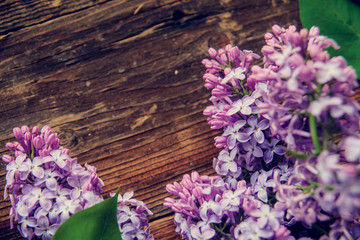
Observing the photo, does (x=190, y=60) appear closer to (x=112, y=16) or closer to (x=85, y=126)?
(x=112, y=16)

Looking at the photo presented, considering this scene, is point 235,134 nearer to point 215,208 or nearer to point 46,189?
point 215,208

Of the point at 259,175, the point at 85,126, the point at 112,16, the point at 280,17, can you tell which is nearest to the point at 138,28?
the point at 112,16

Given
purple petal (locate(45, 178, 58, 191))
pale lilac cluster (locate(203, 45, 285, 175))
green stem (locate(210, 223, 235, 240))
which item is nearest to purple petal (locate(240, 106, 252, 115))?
pale lilac cluster (locate(203, 45, 285, 175))

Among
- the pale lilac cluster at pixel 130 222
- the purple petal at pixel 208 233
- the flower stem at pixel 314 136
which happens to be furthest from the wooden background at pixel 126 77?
the flower stem at pixel 314 136

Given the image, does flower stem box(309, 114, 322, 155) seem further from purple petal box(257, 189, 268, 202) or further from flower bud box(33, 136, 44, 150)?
flower bud box(33, 136, 44, 150)

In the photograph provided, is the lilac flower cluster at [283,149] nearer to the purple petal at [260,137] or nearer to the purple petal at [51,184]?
the purple petal at [260,137]

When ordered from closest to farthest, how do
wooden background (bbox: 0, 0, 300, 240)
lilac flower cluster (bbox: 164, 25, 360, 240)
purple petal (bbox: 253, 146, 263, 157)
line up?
lilac flower cluster (bbox: 164, 25, 360, 240), purple petal (bbox: 253, 146, 263, 157), wooden background (bbox: 0, 0, 300, 240)

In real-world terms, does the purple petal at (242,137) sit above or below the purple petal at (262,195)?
above
